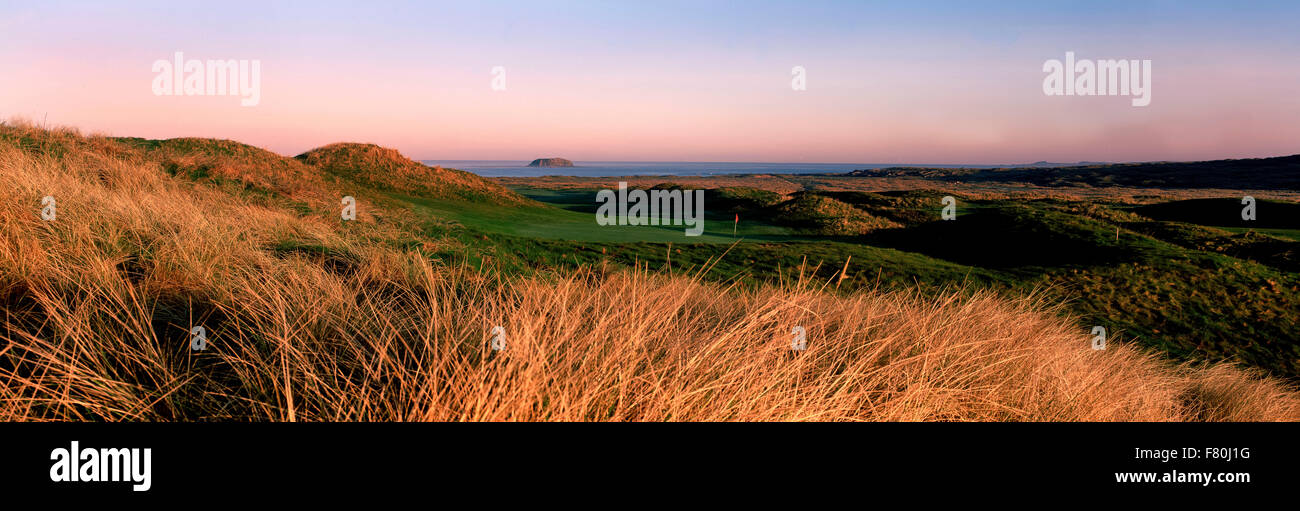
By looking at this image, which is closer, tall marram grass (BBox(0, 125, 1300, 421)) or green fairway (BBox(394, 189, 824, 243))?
tall marram grass (BBox(0, 125, 1300, 421))

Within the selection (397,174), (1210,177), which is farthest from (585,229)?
(1210,177)

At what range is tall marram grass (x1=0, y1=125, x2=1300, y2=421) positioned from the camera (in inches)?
97.0

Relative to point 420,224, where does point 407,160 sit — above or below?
above

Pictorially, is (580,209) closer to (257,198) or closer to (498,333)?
(257,198)

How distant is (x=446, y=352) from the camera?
254cm

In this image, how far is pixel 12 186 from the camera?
566 centimetres

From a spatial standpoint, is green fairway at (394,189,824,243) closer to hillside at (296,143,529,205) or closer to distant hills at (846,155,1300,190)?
hillside at (296,143,529,205)

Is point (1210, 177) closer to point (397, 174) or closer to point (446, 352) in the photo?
point (397, 174)
